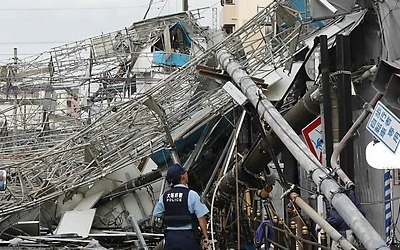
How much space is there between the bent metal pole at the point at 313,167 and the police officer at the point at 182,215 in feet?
3.69

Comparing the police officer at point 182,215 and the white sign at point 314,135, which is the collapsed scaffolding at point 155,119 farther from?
the police officer at point 182,215

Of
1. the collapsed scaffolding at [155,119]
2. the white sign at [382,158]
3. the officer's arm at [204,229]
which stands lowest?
the officer's arm at [204,229]

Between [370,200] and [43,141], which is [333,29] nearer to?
[370,200]

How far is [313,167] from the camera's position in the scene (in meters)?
6.00

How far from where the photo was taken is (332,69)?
814 centimetres

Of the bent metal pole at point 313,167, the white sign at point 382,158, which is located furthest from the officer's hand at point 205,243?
the white sign at point 382,158

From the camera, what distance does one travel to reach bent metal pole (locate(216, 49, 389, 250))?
4.82 meters

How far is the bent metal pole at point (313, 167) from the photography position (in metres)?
4.82

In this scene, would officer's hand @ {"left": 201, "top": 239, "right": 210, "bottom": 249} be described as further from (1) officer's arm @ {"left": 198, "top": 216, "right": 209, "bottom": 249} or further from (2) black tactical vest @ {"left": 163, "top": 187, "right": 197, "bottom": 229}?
(2) black tactical vest @ {"left": 163, "top": 187, "right": 197, "bottom": 229}

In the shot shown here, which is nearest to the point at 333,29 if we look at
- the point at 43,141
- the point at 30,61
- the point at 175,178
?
the point at 175,178

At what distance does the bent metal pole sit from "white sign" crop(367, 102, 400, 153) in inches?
19.8

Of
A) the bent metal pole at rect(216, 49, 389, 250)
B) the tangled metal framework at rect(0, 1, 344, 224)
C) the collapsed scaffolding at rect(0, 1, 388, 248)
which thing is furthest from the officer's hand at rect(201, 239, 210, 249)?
the tangled metal framework at rect(0, 1, 344, 224)

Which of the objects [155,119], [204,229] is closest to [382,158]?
[204,229]

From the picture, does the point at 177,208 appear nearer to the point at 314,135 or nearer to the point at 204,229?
the point at 204,229
